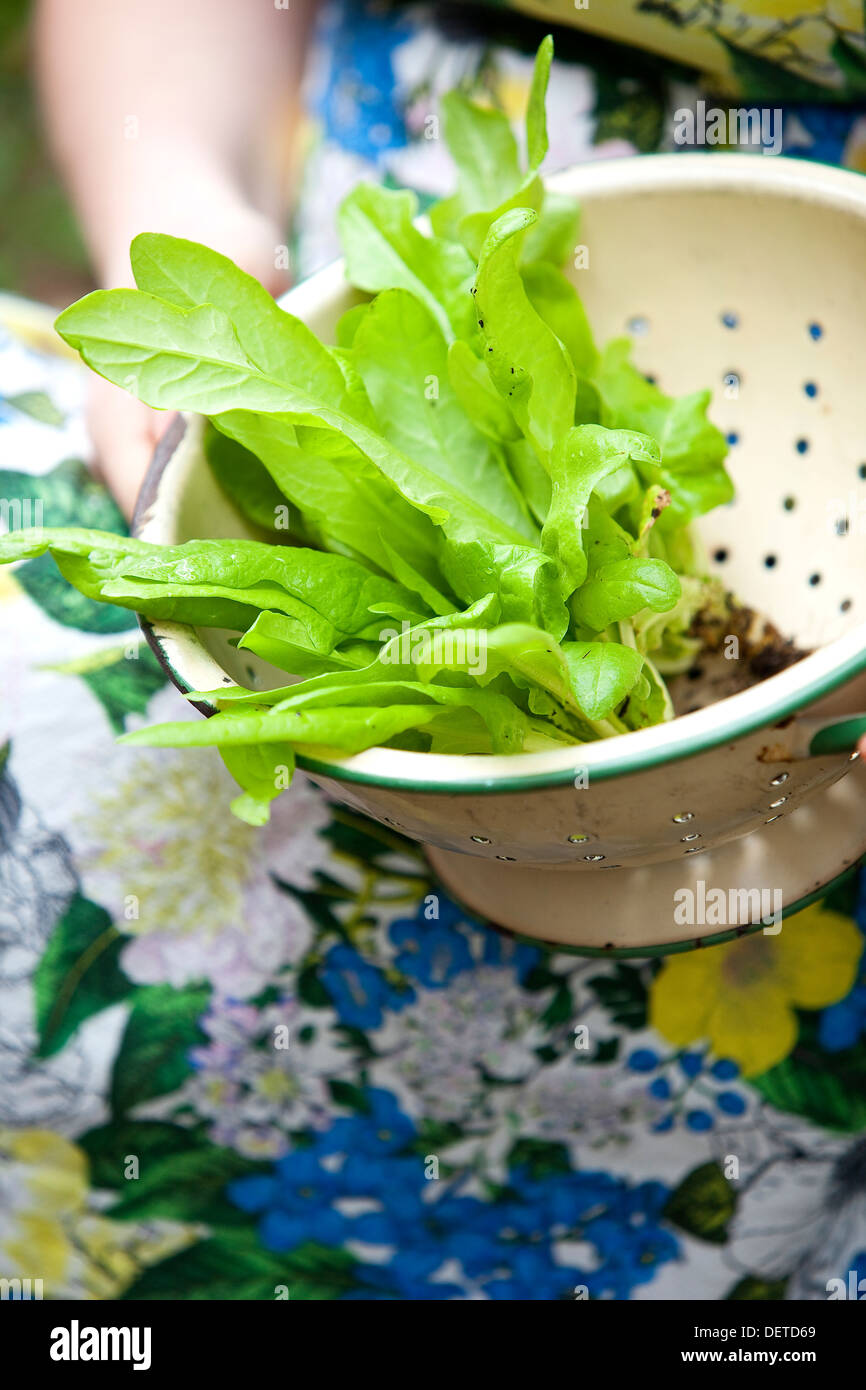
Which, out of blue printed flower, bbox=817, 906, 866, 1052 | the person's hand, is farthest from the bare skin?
blue printed flower, bbox=817, 906, 866, 1052

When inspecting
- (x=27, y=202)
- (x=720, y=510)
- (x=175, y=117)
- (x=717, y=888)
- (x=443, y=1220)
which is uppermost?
(x=27, y=202)

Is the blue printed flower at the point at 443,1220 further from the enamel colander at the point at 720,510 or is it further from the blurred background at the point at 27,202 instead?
the blurred background at the point at 27,202

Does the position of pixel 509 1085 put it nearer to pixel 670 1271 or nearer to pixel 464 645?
pixel 670 1271

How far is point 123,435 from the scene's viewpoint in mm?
387

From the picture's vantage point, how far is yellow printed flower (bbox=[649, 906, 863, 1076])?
1.31 ft

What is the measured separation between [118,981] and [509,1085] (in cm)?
14

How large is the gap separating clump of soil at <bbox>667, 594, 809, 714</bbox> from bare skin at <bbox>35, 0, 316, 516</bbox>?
199 millimetres

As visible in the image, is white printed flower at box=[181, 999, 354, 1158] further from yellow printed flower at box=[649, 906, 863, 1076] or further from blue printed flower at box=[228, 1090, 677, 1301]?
yellow printed flower at box=[649, 906, 863, 1076]

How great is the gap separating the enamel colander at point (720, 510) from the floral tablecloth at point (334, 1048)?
9 centimetres

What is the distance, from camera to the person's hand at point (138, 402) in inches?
15.1

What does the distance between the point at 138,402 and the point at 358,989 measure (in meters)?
0.21

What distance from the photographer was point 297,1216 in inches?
16.7

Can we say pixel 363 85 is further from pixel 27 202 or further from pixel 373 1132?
pixel 27 202

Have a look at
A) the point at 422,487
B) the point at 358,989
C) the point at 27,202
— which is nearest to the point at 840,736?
the point at 422,487
